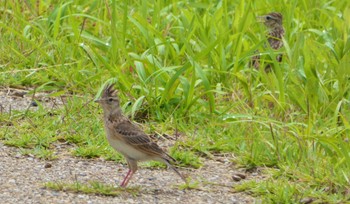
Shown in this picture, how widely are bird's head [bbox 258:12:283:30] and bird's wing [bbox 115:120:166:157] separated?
12.6 ft

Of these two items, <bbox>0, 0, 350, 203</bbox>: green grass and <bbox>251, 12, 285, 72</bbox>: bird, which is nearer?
<bbox>0, 0, 350, 203</bbox>: green grass

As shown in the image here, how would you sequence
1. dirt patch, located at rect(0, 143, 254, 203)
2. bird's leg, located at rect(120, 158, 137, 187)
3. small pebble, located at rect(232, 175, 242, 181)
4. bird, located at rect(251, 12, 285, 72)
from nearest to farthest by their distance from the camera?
1. dirt patch, located at rect(0, 143, 254, 203)
2. bird's leg, located at rect(120, 158, 137, 187)
3. small pebble, located at rect(232, 175, 242, 181)
4. bird, located at rect(251, 12, 285, 72)

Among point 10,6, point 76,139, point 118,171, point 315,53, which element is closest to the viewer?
point 118,171

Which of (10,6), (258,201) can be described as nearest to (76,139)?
(258,201)

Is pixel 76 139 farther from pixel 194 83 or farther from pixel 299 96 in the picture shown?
pixel 299 96

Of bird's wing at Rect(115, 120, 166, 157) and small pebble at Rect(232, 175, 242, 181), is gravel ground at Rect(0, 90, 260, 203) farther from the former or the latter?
bird's wing at Rect(115, 120, 166, 157)

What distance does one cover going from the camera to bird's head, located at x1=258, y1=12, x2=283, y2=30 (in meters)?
11.2

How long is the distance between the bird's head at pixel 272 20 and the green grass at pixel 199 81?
0.43 ft

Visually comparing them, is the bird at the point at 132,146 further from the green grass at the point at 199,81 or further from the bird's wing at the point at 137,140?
the green grass at the point at 199,81

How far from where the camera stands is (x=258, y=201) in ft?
23.9

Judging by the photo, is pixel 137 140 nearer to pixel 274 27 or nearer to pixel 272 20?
pixel 274 27

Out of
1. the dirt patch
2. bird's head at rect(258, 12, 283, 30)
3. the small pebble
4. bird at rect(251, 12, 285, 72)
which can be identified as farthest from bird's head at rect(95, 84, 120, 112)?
bird's head at rect(258, 12, 283, 30)

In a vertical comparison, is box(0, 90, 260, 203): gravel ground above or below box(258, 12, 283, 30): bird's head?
below

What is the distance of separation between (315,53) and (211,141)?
179 cm
